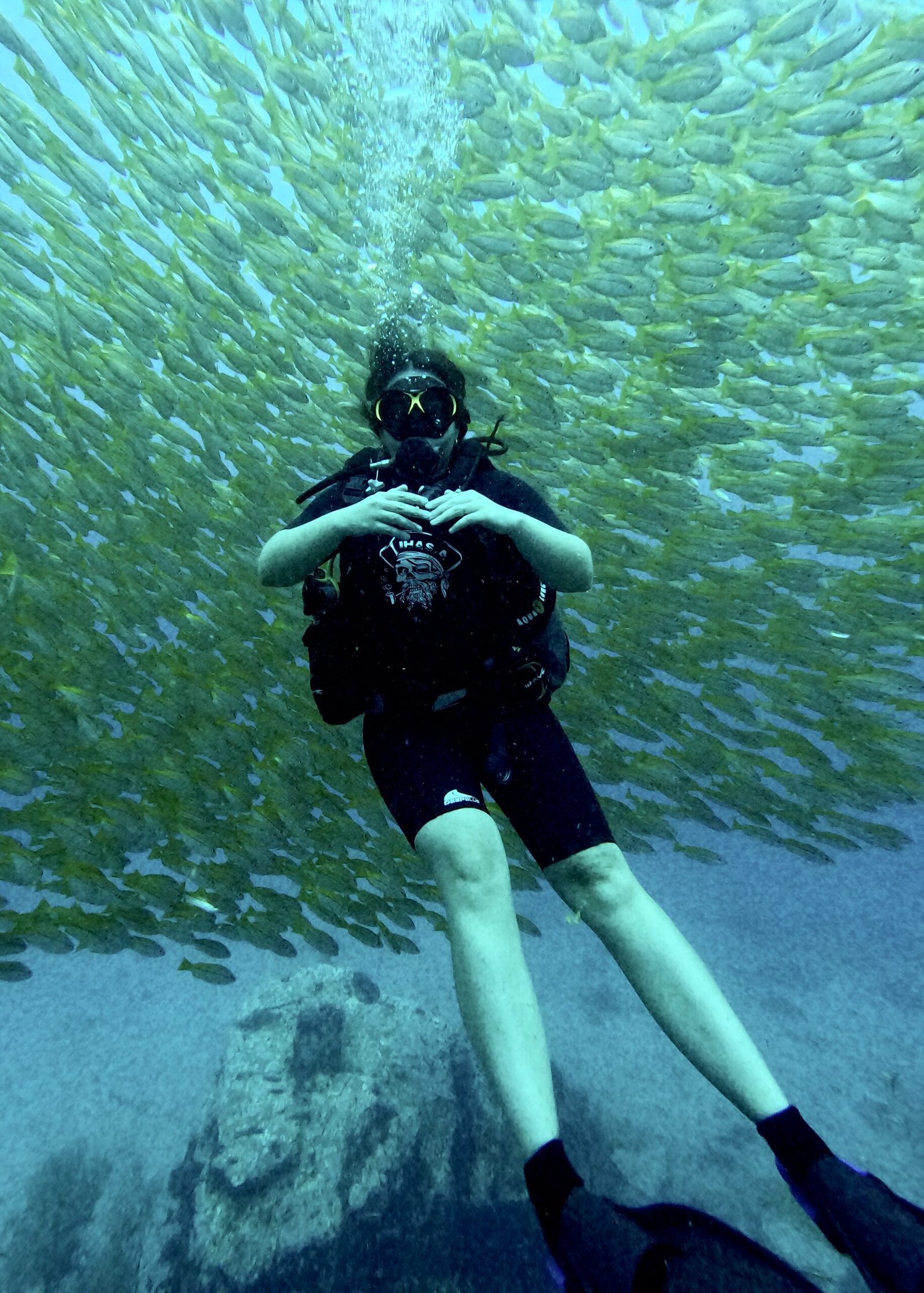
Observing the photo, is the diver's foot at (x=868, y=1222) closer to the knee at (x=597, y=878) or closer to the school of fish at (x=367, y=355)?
the knee at (x=597, y=878)

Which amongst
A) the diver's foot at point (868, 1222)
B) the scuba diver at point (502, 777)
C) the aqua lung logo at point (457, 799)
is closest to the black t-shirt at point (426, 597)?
the scuba diver at point (502, 777)

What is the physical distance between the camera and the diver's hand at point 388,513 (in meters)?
1.70

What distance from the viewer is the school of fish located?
3.51 meters

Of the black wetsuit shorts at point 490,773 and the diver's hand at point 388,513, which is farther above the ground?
the diver's hand at point 388,513

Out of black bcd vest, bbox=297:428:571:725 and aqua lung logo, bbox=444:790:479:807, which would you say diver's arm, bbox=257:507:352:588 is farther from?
aqua lung logo, bbox=444:790:479:807

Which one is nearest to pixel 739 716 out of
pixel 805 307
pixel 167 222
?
pixel 805 307

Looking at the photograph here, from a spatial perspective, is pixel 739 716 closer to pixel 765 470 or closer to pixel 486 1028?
pixel 765 470

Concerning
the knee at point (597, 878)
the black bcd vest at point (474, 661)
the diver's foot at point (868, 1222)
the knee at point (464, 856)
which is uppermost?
the black bcd vest at point (474, 661)

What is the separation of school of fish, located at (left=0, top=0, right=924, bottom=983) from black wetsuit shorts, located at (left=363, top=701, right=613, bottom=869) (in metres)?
2.08

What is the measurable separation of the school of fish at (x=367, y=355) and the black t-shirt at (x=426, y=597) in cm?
213

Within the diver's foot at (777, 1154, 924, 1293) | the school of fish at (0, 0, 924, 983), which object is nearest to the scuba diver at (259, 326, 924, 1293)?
the diver's foot at (777, 1154, 924, 1293)

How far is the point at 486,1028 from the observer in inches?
60.8

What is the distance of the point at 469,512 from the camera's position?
1688mm

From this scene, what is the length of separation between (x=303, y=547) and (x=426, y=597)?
13.2 inches
